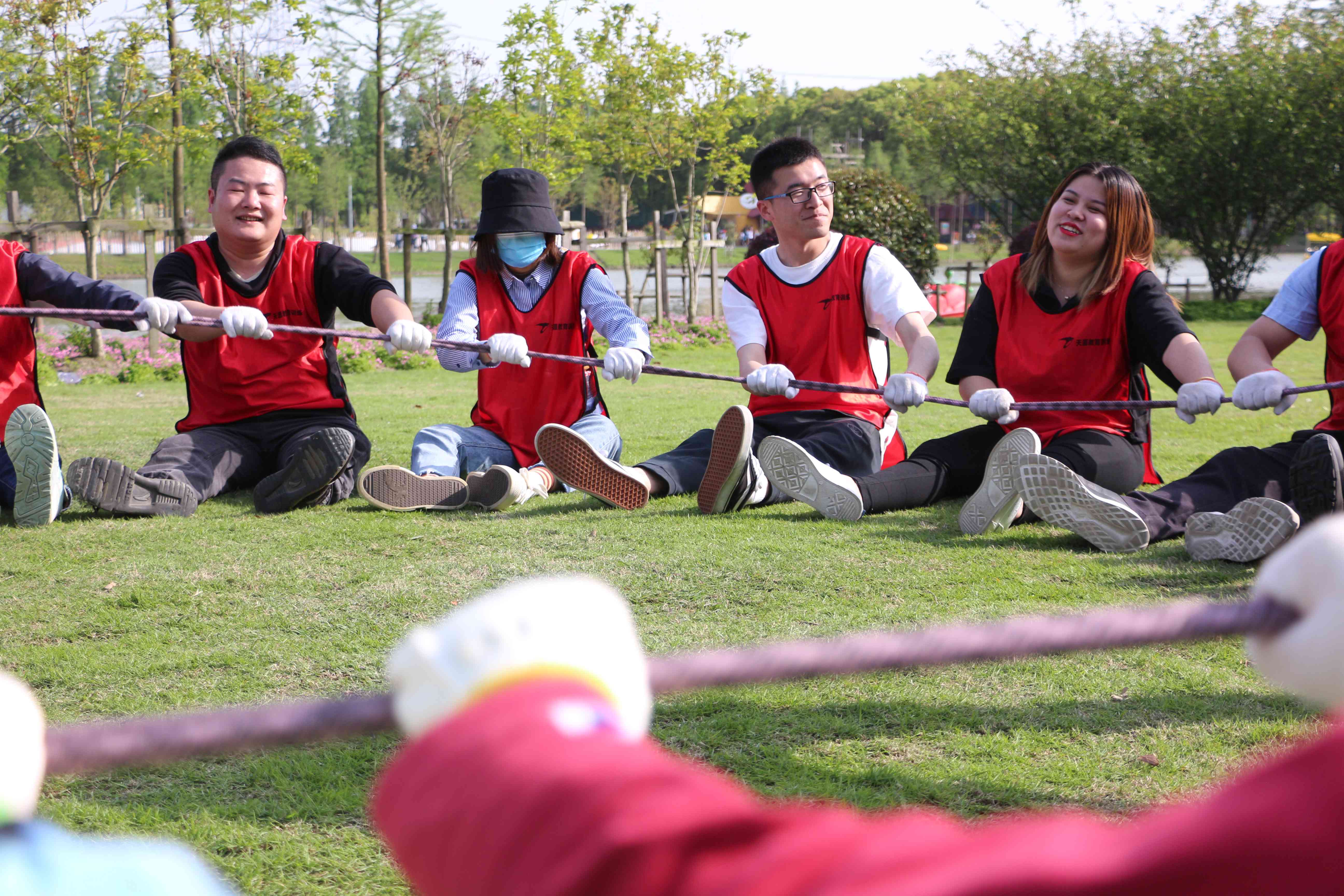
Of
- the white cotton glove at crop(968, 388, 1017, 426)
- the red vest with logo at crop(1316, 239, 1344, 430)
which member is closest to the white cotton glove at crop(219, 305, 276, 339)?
the white cotton glove at crop(968, 388, 1017, 426)

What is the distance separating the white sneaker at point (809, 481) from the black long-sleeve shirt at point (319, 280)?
185cm

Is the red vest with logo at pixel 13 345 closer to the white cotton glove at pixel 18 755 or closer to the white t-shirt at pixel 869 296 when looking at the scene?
the white t-shirt at pixel 869 296

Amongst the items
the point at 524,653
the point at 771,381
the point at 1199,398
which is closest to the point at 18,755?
the point at 524,653

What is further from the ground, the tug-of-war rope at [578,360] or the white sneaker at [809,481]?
the tug-of-war rope at [578,360]

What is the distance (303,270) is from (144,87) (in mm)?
8487

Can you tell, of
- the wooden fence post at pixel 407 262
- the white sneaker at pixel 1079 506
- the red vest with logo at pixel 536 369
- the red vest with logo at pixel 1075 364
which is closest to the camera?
the white sneaker at pixel 1079 506

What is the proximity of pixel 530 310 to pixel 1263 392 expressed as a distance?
3.00 meters

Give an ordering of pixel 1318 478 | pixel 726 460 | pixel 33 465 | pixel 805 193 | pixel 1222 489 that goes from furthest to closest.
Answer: pixel 805 193 → pixel 726 460 → pixel 33 465 → pixel 1222 489 → pixel 1318 478

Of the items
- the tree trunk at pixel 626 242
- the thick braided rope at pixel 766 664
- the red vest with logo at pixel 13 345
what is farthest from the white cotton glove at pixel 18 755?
the tree trunk at pixel 626 242

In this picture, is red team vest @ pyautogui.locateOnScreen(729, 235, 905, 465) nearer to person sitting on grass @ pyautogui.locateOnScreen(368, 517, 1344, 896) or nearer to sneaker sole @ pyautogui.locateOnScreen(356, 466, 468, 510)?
sneaker sole @ pyautogui.locateOnScreen(356, 466, 468, 510)

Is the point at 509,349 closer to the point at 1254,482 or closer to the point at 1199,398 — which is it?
the point at 1199,398

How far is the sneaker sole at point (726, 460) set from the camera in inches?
169

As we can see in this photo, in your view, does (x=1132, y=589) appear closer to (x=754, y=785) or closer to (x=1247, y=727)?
(x=1247, y=727)

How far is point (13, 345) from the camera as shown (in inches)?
182
